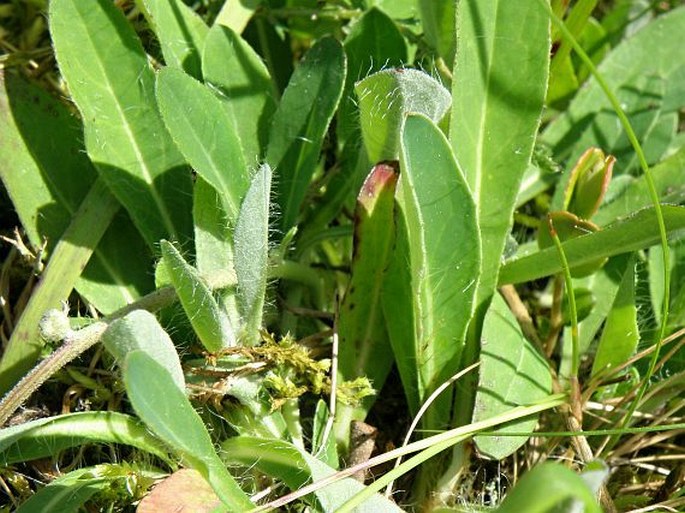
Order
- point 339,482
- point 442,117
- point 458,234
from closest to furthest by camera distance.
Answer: point 339,482 → point 458,234 → point 442,117

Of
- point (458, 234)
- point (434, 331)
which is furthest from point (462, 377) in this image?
point (458, 234)

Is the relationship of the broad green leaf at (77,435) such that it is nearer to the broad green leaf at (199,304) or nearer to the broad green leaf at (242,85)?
the broad green leaf at (199,304)

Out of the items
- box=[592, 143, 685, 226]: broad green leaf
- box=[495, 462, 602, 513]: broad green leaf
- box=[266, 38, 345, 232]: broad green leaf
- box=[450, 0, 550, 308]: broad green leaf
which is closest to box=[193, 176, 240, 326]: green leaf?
box=[266, 38, 345, 232]: broad green leaf

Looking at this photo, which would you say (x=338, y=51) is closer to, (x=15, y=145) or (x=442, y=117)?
(x=442, y=117)

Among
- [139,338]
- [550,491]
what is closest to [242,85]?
[139,338]

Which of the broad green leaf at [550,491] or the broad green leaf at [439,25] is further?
the broad green leaf at [439,25]

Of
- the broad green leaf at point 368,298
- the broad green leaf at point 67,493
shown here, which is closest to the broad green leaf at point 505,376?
the broad green leaf at point 368,298
